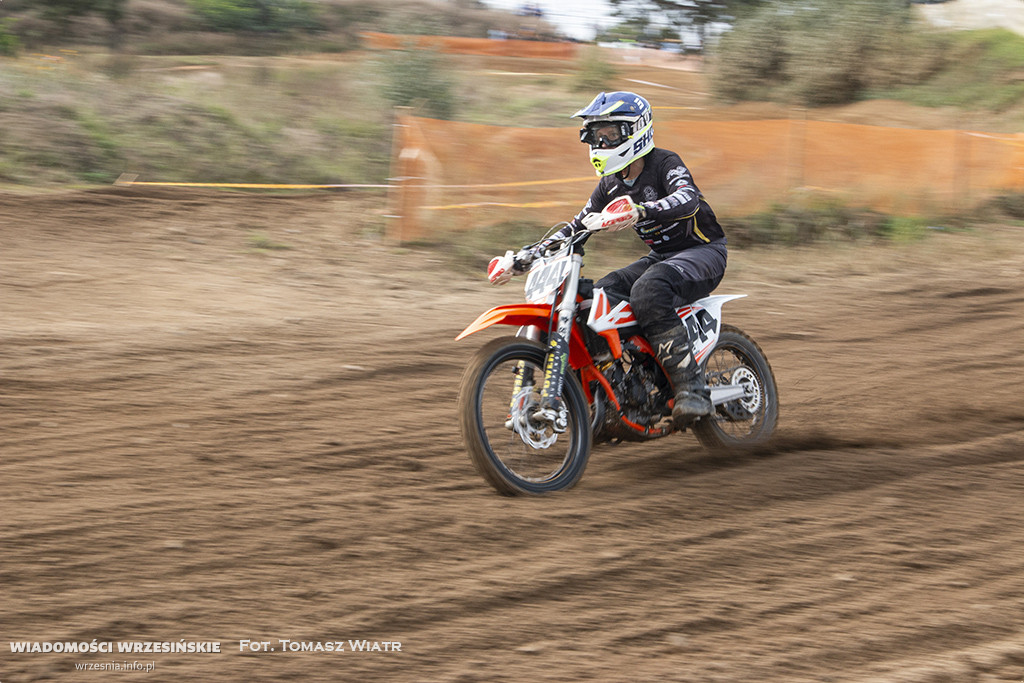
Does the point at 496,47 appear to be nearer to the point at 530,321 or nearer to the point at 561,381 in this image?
the point at 530,321

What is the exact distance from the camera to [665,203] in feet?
16.8

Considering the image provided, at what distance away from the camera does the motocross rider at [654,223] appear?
5125mm

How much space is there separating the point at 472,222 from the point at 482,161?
2.55 ft

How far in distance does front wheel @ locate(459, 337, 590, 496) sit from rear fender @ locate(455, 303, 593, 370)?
4.5 inches

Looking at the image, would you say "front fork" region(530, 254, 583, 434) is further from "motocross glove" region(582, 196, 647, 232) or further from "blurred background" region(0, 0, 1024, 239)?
"blurred background" region(0, 0, 1024, 239)

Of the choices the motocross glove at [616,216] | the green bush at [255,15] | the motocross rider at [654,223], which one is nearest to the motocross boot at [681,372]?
the motocross rider at [654,223]

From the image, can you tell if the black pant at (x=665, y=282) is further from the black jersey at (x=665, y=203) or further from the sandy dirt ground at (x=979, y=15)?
the sandy dirt ground at (x=979, y=15)

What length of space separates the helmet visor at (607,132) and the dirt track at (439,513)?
1.79 m

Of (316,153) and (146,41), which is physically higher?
(146,41)

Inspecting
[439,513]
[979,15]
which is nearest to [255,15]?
[979,15]

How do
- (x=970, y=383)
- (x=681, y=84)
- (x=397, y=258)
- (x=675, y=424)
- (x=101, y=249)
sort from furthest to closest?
(x=681, y=84)
(x=397, y=258)
(x=101, y=249)
(x=970, y=383)
(x=675, y=424)

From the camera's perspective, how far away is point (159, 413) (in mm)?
6102

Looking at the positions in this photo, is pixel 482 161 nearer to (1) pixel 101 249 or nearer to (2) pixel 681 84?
(1) pixel 101 249

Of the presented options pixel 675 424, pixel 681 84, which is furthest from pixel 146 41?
pixel 675 424
